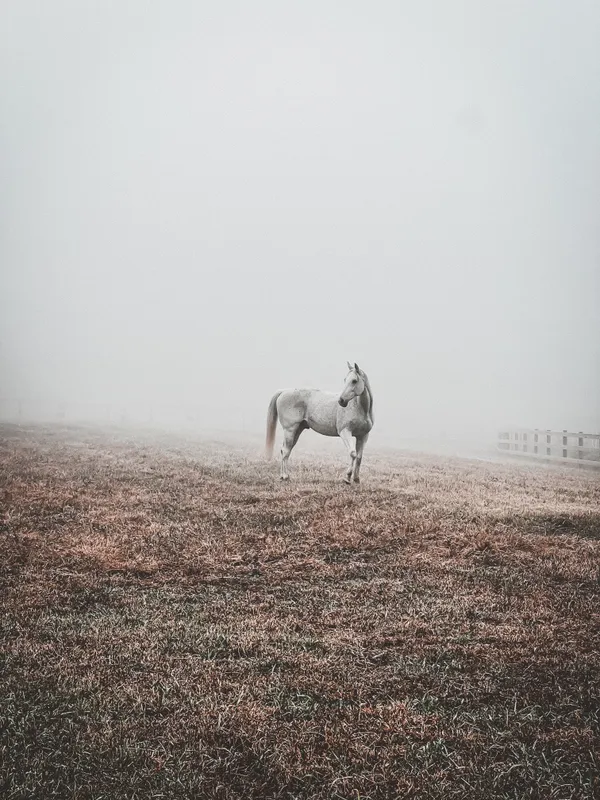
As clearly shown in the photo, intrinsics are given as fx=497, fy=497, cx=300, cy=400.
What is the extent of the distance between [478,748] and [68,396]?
10271 centimetres

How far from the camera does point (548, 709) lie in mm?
3900

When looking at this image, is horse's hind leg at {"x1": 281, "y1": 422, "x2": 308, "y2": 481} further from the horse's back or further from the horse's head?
the horse's head

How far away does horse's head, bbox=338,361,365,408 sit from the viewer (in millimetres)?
13266

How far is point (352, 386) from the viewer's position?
43.9ft

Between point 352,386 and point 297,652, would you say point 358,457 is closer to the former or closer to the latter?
point 352,386

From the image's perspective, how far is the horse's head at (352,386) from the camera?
1327 centimetres

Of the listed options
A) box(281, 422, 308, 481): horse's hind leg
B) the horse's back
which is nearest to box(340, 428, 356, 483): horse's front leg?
the horse's back

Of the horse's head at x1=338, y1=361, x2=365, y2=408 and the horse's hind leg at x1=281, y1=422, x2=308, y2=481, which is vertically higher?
the horse's head at x1=338, y1=361, x2=365, y2=408

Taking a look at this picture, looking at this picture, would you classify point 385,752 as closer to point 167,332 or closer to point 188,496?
point 188,496

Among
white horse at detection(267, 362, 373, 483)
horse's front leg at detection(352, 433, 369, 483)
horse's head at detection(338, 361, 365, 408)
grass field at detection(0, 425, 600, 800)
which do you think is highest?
horse's head at detection(338, 361, 365, 408)

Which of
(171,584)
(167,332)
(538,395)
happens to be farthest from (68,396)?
(171,584)

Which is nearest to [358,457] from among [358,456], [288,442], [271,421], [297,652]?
[358,456]

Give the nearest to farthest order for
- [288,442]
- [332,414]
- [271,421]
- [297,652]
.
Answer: [297,652]
[332,414]
[288,442]
[271,421]

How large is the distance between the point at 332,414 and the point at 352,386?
155 cm
